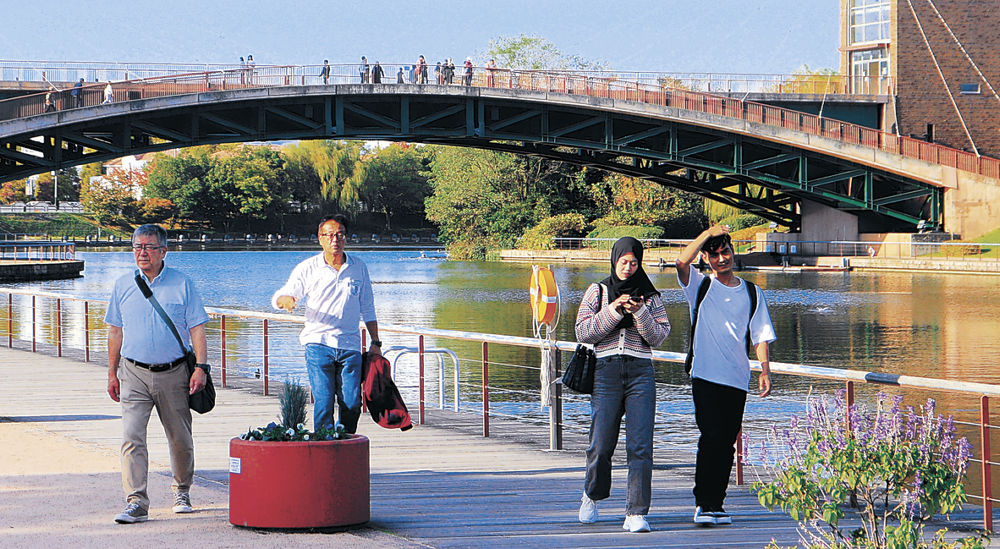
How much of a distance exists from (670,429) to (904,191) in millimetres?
53963

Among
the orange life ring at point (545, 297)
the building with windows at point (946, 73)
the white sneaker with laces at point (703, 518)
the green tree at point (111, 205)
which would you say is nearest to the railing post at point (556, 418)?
the orange life ring at point (545, 297)

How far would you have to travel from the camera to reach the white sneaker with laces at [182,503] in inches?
299

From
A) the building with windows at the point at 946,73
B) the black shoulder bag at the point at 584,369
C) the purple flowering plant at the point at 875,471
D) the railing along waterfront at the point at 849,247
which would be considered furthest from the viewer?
the building with windows at the point at 946,73

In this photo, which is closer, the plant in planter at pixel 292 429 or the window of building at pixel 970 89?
the plant in planter at pixel 292 429

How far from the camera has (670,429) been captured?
15.4 m

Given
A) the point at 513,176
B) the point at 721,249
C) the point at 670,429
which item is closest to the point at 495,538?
the point at 721,249

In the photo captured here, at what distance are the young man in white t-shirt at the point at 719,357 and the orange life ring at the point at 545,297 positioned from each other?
2.22 m

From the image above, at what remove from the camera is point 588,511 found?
24.2 feet

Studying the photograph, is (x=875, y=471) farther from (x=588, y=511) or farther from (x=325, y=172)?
(x=325, y=172)

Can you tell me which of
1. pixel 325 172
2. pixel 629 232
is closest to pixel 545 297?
pixel 629 232

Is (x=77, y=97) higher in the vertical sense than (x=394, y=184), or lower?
lower

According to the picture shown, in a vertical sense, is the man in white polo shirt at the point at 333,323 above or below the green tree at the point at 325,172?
below

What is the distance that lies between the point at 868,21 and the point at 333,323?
68554 mm

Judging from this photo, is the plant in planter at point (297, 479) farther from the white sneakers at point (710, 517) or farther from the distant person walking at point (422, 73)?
the distant person walking at point (422, 73)
